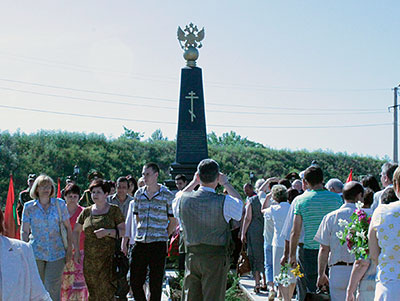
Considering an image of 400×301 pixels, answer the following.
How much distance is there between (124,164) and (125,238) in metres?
26.9

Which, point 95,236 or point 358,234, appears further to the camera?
point 95,236

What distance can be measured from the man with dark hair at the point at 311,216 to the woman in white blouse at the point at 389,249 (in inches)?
74.3

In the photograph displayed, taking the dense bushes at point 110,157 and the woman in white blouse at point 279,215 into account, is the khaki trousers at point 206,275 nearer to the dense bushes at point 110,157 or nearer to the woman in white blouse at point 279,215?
the woman in white blouse at point 279,215

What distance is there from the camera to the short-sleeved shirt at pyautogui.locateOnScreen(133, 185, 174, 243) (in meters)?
6.77

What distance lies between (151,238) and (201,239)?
70.7 inches

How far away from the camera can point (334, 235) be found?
203 inches

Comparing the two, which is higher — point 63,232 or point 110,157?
point 110,157

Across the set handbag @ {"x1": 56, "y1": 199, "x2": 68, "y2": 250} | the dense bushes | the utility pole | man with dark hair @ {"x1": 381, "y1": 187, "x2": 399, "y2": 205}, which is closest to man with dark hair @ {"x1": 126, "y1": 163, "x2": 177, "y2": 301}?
handbag @ {"x1": 56, "y1": 199, "x2": 68, "y2": 250}

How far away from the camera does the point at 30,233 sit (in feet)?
22.4

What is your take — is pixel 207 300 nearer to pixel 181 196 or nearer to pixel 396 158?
pixel 181 196

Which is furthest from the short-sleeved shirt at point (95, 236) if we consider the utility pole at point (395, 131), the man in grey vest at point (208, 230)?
the utility pole at point (395, 131)

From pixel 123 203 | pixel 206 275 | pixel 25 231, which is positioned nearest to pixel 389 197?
pixel 206 275

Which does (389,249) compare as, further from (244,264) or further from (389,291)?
(244,264)

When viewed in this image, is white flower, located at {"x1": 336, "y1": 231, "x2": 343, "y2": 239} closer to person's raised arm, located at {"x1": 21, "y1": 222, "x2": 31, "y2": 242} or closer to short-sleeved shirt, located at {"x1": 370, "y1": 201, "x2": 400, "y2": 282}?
short-sleeved shirt, located at {"x1": 370, "y1": 201, "x2": 400, "y2": 282}
